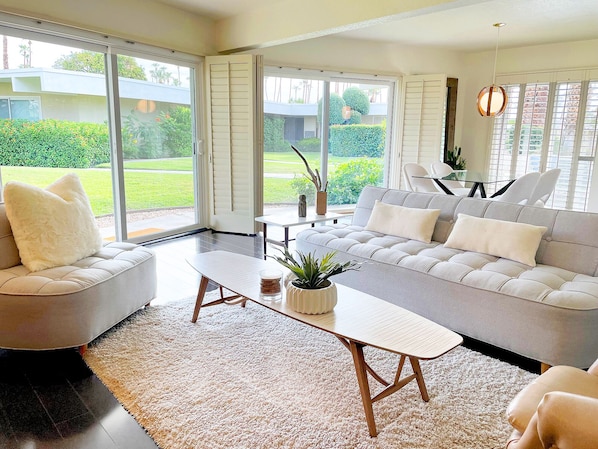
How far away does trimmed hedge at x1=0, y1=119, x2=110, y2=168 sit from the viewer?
12.0 ft

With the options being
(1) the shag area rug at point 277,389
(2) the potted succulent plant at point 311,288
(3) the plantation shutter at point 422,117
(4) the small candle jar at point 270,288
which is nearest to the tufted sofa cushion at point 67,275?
(1) the shag area rug at point 277,389

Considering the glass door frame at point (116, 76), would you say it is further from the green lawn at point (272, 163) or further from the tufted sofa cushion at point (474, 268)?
the tufted sofa cushion at point (474, 268)

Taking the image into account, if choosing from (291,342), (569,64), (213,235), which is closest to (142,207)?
(213,235)

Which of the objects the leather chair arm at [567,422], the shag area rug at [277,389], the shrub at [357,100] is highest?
the shrub at [357,100]

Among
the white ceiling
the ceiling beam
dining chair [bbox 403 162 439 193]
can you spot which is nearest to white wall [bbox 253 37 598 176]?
the white ceiling

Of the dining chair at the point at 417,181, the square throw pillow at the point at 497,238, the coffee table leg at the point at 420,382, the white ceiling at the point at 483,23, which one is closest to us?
the coffee table leg at the point at 420,382

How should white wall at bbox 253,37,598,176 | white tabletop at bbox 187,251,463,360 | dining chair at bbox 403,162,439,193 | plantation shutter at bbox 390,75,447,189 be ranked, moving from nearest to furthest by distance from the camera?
1. white tabletop at bbox 187,251,463,360
2. dining chair at bbox 403,162,439,193
3. white wall at bbox 253,37,598,176
4. plantation shutter at bbox 390,75,447,189

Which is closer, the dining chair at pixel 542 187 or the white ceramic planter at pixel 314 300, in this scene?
the white ceramic planter at pixel 314 300

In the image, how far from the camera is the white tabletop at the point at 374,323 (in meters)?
1.74

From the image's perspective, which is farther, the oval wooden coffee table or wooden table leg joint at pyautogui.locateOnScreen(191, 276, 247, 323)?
wooden table leg joint at pyautogui.locateOnScreen(191, 276, 247, 323)

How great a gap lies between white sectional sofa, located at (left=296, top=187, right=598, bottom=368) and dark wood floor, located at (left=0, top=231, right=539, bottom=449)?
0.86 feet

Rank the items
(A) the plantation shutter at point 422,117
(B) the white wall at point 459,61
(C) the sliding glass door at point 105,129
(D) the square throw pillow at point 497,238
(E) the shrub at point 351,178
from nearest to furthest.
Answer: (D) the square throw pillow at point 497,238
(C) the sliding glass door at point 105,129
(B) the white wall at point 459,61
(A) the plantation shutter at point 422,117
(E) the shrub at point 351,178

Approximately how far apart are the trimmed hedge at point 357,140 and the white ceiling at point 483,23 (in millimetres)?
1312

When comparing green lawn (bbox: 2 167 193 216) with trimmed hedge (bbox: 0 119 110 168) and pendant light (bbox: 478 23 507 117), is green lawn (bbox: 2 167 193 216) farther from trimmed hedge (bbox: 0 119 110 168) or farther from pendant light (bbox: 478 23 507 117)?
pendant light (bbox: 478 23 507 117)
